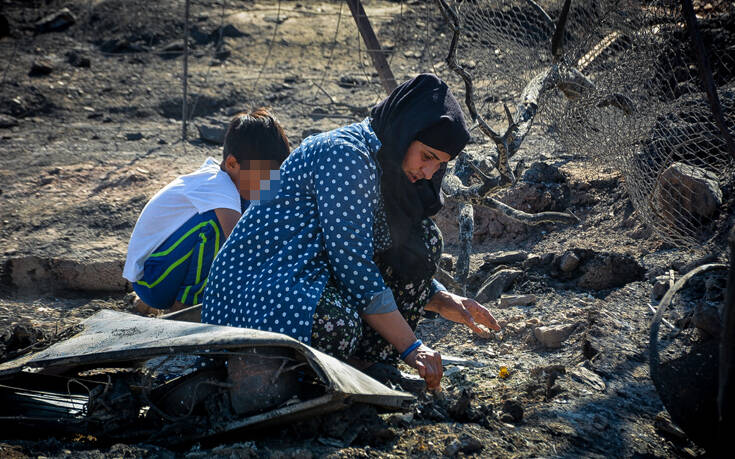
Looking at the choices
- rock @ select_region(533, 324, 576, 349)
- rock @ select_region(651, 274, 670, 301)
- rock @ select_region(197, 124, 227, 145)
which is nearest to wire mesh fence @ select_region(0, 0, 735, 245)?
rock @ select_region(651, 274, 670, 301)

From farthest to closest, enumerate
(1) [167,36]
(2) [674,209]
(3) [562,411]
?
1. (1) [167,36]
2. (2) [674,209]
3. (3) [562,411]

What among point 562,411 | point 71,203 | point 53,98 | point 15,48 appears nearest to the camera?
point 562,411

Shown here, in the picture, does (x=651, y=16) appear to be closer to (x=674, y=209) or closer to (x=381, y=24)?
(x=674, y=209)

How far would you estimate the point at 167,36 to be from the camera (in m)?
8.92

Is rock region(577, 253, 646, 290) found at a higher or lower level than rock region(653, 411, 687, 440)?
higher

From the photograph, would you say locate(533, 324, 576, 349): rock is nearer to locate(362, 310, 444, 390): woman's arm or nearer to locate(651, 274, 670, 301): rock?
locate(651, 274, 670, 301): rock

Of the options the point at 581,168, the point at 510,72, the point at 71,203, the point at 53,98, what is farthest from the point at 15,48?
the point at 581,168

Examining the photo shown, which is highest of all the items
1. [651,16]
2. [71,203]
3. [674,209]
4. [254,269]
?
[651,16]

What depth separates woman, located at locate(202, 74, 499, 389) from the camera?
2273mm

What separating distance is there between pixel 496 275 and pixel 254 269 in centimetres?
189

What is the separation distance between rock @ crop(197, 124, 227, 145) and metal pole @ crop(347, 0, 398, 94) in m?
2.00

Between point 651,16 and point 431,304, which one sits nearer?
point 431,304

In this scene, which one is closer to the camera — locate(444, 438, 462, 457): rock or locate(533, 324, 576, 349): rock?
locate(444, 438, 462, 457): rock

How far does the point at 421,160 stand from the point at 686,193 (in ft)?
6.50
